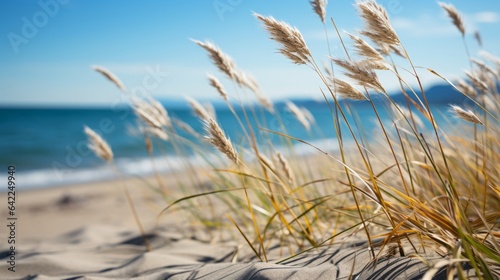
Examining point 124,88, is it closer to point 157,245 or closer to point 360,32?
point 157,245

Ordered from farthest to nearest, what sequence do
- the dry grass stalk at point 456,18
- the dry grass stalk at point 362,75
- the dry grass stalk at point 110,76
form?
the dry grass stalk at point 110,76
the dry grass stalk at point 456,18
the dry grass stalk at point 362,75

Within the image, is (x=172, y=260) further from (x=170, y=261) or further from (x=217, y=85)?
(x=217, y=85)

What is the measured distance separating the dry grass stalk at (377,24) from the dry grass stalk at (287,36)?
0.19 m

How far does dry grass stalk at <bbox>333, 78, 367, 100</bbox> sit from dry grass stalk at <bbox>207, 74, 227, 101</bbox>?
1.86 ft

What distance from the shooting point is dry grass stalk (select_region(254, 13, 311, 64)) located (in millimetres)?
1295

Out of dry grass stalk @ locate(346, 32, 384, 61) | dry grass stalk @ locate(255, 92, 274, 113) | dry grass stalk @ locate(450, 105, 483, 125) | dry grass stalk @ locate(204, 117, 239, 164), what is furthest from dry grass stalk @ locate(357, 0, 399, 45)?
dry grass stalk @ locate(255, 92, 274, 113)

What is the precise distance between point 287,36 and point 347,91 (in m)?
0.24

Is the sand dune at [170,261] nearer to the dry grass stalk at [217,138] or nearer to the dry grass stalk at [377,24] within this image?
the dry grass stalk at [217,138]

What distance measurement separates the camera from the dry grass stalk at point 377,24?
127cm

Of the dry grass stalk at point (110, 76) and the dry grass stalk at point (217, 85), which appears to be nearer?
the dry grass stalk at point (217, 85)

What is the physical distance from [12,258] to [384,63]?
2211 millimetres

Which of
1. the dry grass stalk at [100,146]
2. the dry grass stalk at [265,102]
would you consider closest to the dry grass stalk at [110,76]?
the dry grass stalk at [100,146]

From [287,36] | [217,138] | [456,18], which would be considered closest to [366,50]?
[287,36]

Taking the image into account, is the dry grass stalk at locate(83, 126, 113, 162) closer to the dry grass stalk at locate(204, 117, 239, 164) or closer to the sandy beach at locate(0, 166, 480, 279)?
the sandy beach at locate(0, 166, 480, 279)
